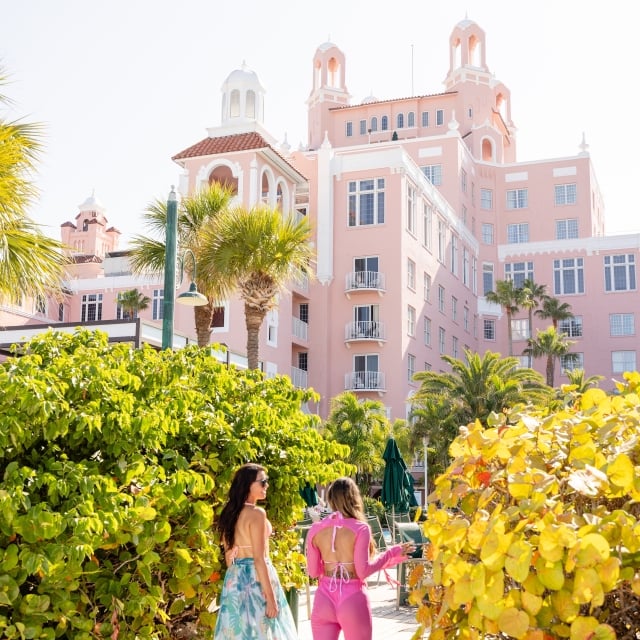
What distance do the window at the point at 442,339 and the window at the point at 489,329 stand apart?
9.72 metres

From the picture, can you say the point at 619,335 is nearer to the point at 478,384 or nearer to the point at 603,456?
the point at 478,384

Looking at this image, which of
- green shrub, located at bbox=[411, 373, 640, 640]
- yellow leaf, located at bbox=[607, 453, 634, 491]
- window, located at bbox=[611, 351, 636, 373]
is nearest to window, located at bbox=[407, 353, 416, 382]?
window, located at bbox=[611, 351, 636, 373]

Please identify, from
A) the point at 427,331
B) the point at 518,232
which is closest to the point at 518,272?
the point at 518,232

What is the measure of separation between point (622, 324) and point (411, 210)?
2011 centimetres

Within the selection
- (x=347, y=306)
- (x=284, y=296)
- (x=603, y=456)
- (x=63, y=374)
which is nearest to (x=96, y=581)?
(x=63, y=374)

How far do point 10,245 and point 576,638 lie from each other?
8.12m

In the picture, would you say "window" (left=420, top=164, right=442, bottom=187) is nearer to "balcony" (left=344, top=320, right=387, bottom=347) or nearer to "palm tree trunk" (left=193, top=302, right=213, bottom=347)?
"balcony" (left=344, top=320, right=387, bottom=347)

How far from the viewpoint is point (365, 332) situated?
4256 centimetres

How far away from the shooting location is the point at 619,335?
5691 cm

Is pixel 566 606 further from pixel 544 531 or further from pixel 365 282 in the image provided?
pixel 365 282

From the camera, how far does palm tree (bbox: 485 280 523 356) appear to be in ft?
182

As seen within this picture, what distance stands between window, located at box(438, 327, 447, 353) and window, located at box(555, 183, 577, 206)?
1976 cm

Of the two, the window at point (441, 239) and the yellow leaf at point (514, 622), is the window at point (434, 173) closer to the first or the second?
the window at point (441, 239)

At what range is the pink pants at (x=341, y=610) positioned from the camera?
566 cm
